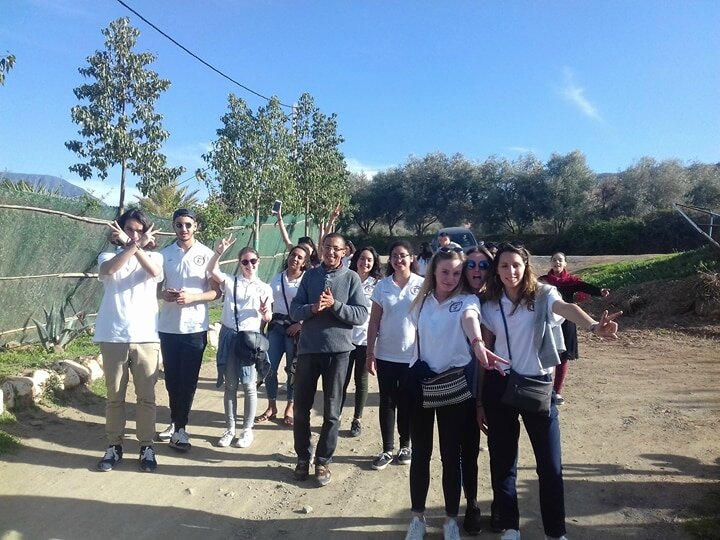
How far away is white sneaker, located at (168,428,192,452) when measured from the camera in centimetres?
486

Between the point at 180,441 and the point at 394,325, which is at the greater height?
the point at 394,325

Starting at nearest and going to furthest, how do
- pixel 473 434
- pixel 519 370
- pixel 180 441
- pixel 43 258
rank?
pixel 519 370 < pixel 473 434 < pixel 180 441 < pixel 43 258

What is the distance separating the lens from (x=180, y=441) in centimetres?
486

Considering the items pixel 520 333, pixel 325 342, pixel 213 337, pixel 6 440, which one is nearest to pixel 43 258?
pixel 213 337

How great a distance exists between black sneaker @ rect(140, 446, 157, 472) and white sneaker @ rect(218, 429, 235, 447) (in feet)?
2.33

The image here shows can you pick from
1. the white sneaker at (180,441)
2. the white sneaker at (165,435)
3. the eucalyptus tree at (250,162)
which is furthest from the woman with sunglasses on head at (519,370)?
the eucalyptus tree at (250,162)

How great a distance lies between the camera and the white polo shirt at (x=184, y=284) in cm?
473

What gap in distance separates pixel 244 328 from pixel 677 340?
28.1 feet

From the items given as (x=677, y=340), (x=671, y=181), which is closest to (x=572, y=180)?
(x=671, y=181)

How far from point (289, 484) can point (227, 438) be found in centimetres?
104

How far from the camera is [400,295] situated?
471 centimetres

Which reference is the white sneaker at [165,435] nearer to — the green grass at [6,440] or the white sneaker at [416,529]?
the green grass at [6,440]

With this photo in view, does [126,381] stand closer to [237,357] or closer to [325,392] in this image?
[237,357]

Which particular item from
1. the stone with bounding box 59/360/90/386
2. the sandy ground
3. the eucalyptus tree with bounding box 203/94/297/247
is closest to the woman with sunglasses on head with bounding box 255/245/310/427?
the sandy ground
